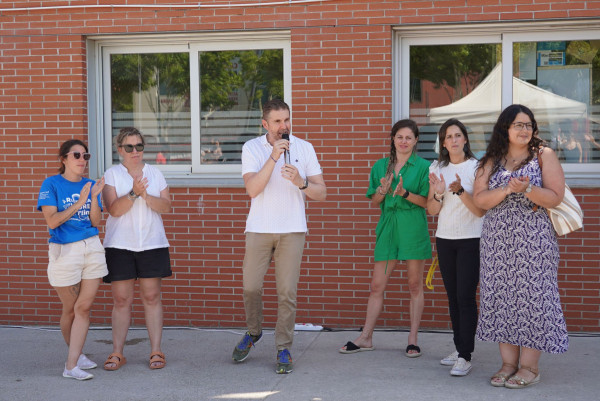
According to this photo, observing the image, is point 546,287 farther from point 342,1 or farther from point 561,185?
point 342,1

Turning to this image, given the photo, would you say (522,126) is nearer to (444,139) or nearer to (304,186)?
(444,139)

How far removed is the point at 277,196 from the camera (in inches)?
226

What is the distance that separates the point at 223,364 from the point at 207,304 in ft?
4.89

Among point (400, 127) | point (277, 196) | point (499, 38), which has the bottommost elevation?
point (277, 196)

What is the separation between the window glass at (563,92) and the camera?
23.4 ft

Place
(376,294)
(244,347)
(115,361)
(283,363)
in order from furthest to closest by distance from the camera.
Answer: (376,294), (244,347), (115,361), (283,363)

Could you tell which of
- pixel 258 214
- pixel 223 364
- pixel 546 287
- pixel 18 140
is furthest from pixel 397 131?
pixel 18 140

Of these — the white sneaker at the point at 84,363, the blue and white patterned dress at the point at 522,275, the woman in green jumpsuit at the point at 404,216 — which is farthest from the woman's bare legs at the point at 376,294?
the white sneaker at the point at 84,363

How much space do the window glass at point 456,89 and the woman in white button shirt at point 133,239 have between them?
2.75 metres

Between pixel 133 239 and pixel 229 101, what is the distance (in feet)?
7.80

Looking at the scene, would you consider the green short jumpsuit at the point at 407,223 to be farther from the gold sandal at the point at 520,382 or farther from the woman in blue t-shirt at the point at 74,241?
the woman in blue t-shirt at the point at 74,241

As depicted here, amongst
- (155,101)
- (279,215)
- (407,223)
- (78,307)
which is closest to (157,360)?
(78,307)

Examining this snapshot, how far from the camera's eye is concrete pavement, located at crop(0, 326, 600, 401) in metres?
5.28

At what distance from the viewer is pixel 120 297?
5938 millimetres
